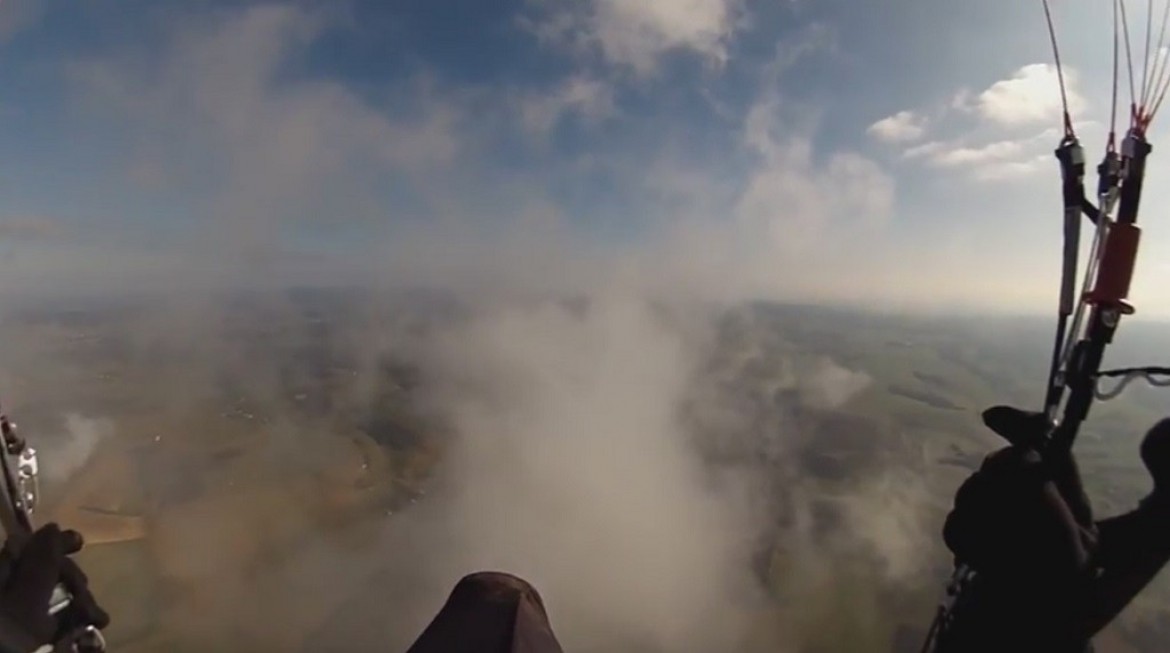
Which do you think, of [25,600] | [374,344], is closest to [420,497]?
[374,344]

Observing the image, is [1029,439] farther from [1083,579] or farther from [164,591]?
[164,591]

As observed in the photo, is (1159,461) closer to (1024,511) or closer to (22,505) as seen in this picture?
(1024,511)

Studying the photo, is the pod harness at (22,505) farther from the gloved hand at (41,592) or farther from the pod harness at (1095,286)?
the pod harness at (1095,286)

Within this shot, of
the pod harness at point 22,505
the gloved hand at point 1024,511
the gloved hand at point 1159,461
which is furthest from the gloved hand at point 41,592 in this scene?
the gloved hand at point 1159,461

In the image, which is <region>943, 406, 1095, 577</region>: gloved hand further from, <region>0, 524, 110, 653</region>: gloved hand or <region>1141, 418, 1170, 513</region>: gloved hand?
<region>0, 524, 110, 653</region>: gloved hand

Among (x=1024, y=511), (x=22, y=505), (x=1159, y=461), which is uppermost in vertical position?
(x=1159, y=461)

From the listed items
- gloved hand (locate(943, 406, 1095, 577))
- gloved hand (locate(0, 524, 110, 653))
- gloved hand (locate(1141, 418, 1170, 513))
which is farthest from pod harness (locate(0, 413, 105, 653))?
gloved hand (locate(1141, 418, 1170, 513))

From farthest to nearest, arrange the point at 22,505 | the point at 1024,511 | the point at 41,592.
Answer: the point at 22,505 < the point at 1024,511 < the point at 41,592

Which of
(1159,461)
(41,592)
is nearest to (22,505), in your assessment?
(41,592)

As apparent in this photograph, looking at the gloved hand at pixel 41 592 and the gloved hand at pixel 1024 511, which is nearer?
the gloved hand at pixel 41 592
